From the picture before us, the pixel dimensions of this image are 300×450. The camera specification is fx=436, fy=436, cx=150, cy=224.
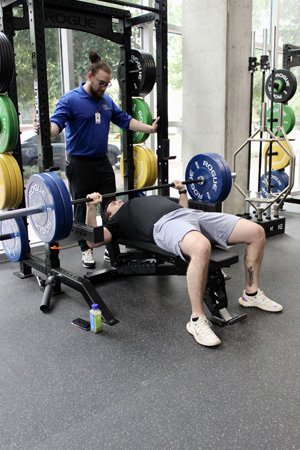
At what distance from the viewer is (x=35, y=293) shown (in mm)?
3086

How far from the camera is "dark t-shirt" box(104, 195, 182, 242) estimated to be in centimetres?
266

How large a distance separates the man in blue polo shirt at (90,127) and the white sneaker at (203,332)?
106cm

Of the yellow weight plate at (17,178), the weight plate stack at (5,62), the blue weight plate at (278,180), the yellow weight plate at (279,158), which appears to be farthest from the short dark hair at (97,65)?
the blue weight plate at (278,180)

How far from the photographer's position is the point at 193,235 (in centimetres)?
237

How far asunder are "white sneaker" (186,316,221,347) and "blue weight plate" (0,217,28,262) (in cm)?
138

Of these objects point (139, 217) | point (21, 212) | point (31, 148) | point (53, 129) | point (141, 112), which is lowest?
point (139, 217)

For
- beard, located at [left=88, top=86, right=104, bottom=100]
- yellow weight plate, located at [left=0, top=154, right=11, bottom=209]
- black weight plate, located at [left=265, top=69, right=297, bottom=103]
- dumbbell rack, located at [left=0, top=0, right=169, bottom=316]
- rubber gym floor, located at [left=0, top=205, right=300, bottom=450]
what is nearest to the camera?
rubber gym floor, located at [left=0, top=205, right=300, bottom=450]

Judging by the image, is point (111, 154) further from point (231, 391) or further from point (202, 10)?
point (231, 391)

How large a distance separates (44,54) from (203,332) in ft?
6.30

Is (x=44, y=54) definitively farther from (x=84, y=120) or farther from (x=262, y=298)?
(x=262, y=298)

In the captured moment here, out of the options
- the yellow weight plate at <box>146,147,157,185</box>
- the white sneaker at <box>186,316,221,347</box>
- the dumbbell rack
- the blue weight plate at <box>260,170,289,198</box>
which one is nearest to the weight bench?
the white sneaker at <box>186,316,221,347</box>

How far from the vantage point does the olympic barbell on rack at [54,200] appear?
7.53ft

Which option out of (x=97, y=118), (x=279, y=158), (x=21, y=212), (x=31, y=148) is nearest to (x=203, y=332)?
(x=21, y=212)

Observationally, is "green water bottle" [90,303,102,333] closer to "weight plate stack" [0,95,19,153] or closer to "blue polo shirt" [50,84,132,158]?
"weight plate stack" [0,95,19,153]
